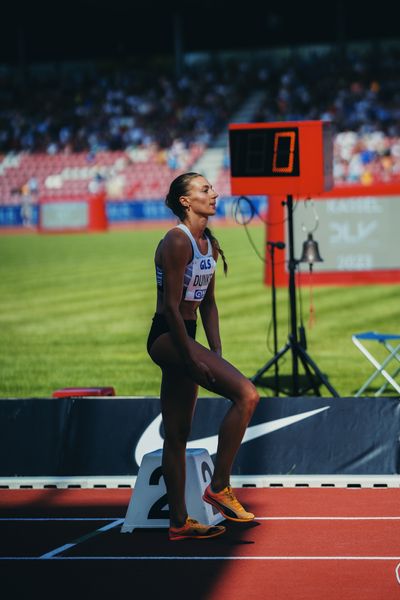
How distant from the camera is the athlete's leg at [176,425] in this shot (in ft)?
23.2

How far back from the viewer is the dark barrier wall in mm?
9125

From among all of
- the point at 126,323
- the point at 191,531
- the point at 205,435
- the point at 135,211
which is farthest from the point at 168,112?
the point at 191,531

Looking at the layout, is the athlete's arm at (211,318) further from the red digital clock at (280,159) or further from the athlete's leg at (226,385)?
the red digital clock at (280,159)

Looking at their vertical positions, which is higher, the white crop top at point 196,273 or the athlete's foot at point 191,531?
the white crop top at point 196,273

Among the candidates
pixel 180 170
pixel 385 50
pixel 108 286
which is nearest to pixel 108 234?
pixel 180 170

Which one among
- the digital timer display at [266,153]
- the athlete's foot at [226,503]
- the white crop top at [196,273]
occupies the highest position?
the digital timer display at [266,153]

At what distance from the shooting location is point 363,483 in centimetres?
898

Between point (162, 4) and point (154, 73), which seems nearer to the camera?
point (162, 4)

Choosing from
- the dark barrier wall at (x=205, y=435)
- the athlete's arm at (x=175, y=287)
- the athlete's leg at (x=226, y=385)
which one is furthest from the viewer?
the dark barrier wall at (x=205, y=435)

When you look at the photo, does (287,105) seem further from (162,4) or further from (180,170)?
(162,4)

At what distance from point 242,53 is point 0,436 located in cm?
5774

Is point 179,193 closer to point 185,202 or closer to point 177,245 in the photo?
point 185,202

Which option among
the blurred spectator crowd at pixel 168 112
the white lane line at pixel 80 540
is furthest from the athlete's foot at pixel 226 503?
the blurred spectator crowd at pixel 168 112

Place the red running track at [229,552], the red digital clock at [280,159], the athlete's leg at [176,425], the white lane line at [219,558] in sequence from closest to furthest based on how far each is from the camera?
the red running track at [229,552], the white lane line at [219,558], the athlete's leg at [176,425], the red digital clock at [280,159]
